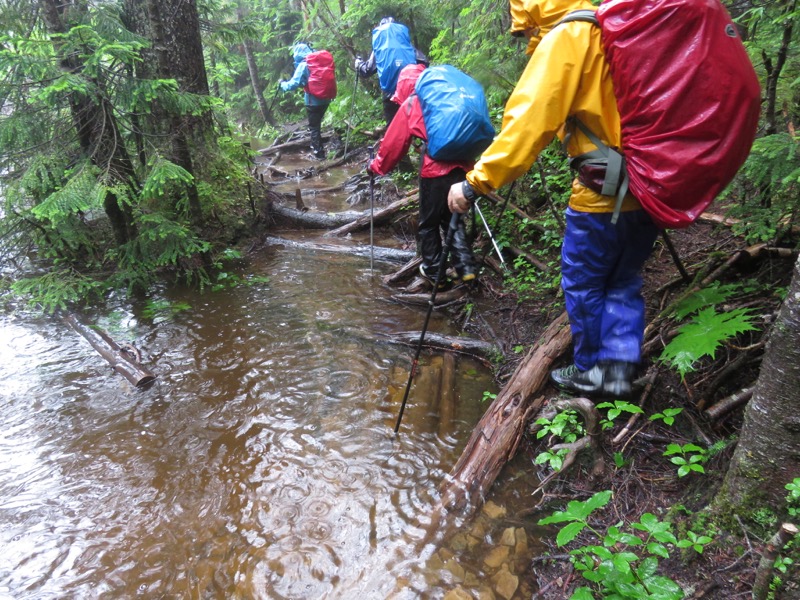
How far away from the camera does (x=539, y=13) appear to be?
2699mm

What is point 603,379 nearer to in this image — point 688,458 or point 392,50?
point 688,458

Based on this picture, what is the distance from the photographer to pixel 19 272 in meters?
6.58

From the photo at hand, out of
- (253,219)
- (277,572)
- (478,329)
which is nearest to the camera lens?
(277,572)

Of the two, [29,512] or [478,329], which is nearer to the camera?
[29,512]

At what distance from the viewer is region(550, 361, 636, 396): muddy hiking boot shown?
3082 millimetres

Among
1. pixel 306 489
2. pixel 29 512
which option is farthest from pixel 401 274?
pixel 29 512

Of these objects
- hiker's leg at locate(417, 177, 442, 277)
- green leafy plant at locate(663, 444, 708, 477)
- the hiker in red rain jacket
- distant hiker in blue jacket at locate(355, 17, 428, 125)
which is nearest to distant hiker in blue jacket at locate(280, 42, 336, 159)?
distant hiker in blue jacket at locate(355, 17, 428, 125)

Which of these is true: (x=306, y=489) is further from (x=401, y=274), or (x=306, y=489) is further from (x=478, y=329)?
(x=401, y=274)

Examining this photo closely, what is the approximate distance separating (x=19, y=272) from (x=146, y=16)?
13.4ft

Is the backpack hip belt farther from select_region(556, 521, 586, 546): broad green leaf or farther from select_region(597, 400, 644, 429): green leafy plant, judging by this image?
select_region(556, 521, 586, 546): broad green leaf

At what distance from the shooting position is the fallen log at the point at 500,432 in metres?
3.05

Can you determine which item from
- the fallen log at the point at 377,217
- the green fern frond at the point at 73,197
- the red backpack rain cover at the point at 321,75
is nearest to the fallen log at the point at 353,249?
the fallen log at the point at 377,217

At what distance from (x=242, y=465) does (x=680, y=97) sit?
3.71m

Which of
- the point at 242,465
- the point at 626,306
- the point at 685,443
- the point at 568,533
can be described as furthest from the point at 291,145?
the point at 568,533
